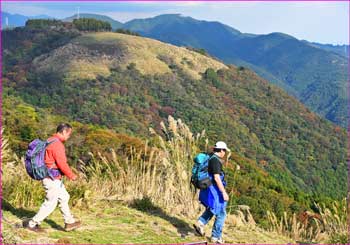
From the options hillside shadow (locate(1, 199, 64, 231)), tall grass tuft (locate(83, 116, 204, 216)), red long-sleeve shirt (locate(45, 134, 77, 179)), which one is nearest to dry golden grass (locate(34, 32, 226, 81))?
tall grass tuft (locate(83, 116, 204, 216))

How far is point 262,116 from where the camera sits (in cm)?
7731

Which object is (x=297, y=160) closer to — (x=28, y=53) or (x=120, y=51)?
(x=120, y=51)

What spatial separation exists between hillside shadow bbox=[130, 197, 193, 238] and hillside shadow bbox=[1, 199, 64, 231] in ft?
4.22

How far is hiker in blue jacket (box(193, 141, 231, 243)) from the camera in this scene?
17.6 ft

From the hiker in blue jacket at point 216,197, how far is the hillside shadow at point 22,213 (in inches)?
61.2

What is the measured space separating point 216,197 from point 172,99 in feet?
221

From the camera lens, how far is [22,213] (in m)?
5.50

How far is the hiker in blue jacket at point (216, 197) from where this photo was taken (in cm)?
538

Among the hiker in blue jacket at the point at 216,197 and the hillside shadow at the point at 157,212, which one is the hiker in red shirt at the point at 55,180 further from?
the hiker in blue jacket at the point at 216,197

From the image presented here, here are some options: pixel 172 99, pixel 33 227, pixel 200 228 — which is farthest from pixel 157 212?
pixel 172 99

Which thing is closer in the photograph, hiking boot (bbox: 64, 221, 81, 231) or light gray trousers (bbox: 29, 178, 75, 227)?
light gray trousers (bbox: 29, 178, 75, 227)

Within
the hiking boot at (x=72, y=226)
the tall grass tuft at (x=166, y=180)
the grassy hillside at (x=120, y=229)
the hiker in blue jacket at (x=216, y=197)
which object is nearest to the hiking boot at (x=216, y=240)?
the hiker in blue jacket at (x=216, y=197)

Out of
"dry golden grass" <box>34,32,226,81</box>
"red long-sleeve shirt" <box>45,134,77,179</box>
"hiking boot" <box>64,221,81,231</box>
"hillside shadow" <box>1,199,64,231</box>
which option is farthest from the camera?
"dry golden grass" <box>34,32,226,81</box>

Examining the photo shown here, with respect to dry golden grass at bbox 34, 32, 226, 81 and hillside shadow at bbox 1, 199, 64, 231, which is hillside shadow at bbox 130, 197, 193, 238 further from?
dry golden grass at bbox 34, 32, 226, 81
